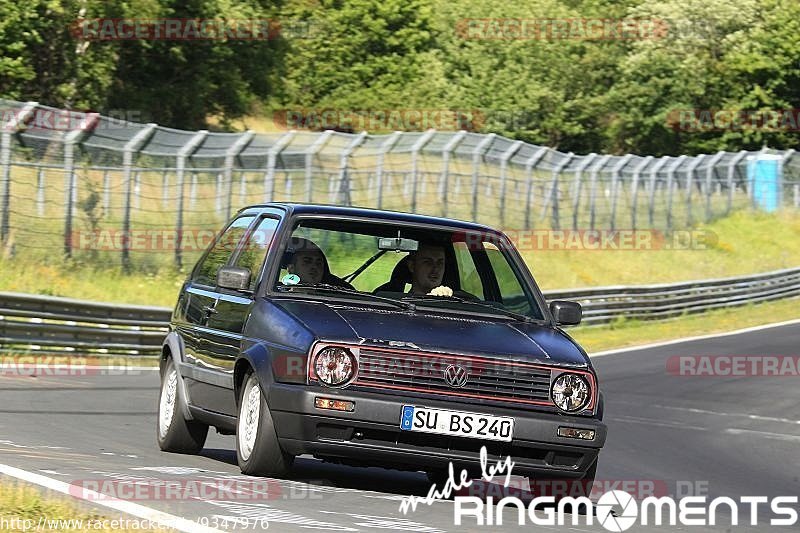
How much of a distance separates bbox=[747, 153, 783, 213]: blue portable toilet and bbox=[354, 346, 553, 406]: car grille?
47.3 m

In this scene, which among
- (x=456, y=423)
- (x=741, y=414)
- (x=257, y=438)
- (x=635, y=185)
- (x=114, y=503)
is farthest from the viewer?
(x=635, y=185)

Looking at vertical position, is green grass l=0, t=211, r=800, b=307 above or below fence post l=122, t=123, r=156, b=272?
below

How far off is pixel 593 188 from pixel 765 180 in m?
16.5

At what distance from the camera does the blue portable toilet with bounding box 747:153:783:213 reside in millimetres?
55375

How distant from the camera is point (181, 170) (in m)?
26.6

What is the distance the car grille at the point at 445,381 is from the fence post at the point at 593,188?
3332cm

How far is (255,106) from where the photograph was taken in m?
82.2

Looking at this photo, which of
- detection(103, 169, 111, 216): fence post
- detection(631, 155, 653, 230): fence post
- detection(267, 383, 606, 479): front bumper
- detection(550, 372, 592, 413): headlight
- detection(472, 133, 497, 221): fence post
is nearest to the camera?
detection(267, 383, 606, 479): front bumper

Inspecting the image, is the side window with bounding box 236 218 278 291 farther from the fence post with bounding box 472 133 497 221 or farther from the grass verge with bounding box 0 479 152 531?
the fence post with bounding box 472 133 497 221

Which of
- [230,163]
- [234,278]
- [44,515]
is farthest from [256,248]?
[230,163]

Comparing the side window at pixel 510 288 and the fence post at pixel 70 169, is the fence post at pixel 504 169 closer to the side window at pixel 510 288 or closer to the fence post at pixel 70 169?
the fence post at pixel 70 169

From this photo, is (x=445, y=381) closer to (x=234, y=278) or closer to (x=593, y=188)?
(x=234, y=278)

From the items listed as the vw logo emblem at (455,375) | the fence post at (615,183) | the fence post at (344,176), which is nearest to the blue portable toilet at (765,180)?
the fence post at (615,183)

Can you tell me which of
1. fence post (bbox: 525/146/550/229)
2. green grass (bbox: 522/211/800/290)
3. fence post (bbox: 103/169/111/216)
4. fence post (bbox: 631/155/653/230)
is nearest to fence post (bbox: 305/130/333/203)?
fence post (bbox: 103/169/111/216)
